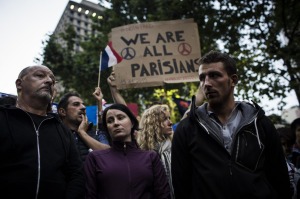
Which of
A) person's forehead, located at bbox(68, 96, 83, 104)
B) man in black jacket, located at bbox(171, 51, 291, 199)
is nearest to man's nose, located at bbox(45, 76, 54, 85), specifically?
person's forehead, located at bbox(68, 96, 83, 104)

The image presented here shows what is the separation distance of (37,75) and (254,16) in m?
6.91

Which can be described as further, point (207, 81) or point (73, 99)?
point (73, 99)

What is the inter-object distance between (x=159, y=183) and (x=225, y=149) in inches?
35.5

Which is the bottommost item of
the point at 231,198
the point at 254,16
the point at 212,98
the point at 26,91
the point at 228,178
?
the point at 231,198

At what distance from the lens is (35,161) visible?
2.27m

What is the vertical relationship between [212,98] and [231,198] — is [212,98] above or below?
above

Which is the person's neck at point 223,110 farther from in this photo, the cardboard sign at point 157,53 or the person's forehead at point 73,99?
the cardboard sign at point 157,53

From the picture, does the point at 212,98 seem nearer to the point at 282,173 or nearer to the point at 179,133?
the point at 179,133

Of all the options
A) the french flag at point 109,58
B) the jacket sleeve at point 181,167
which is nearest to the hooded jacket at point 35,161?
the jacket sleeve at point 181,167

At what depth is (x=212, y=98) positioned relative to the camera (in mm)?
2387

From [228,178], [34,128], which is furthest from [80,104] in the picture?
[228,178]

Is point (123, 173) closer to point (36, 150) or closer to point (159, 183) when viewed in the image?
point (159, 183)

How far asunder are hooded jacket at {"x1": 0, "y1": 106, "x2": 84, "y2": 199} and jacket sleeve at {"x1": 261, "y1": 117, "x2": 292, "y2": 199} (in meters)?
1.50

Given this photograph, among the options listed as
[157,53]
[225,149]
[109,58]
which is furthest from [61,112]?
[225,149]
